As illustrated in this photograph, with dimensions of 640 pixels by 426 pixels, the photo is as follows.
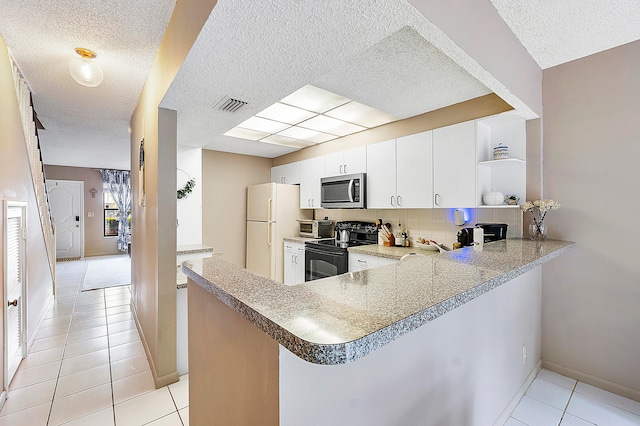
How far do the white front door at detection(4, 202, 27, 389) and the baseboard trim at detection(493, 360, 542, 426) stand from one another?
3298mm

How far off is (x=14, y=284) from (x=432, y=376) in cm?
319

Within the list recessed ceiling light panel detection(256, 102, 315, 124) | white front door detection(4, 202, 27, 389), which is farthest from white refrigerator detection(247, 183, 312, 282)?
white front door detection(4, 202, 27, 389)

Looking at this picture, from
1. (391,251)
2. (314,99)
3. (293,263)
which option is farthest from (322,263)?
(314,99)

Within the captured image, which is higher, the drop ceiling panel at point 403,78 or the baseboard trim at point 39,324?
the drop ceiling panel at point 403,78

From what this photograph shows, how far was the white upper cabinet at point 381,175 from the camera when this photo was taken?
3248 millimetres

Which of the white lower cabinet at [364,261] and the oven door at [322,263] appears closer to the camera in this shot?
the white lower cabinet at [364,261]

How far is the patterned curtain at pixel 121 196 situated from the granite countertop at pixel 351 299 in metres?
8.14

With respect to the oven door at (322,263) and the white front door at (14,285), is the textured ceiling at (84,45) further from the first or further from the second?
the oven door at (322,263)

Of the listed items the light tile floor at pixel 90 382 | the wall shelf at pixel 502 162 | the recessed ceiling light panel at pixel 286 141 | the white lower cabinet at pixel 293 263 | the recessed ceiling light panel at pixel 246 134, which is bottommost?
the light tile floor at pixel 90 382

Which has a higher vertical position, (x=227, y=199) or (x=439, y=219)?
(x=227, y=199)

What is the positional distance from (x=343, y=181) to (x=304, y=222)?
1096 millimetres

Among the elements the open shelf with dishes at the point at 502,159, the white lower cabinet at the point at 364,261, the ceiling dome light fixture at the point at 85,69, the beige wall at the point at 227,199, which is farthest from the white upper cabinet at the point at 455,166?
the beige wall at the point at 227,199

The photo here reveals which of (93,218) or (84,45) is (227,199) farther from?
(93,218)

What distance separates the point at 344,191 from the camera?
3750 millimetres
